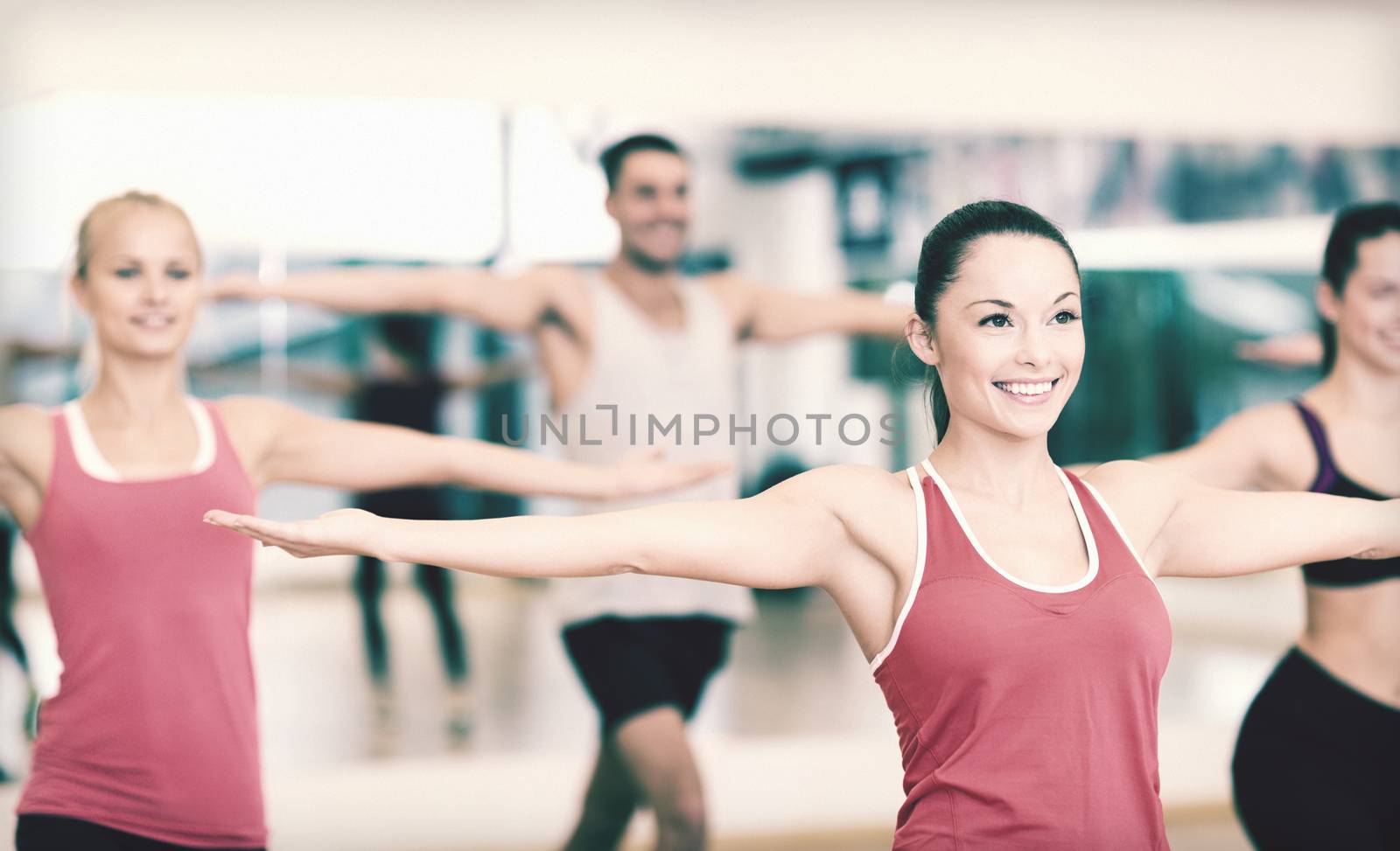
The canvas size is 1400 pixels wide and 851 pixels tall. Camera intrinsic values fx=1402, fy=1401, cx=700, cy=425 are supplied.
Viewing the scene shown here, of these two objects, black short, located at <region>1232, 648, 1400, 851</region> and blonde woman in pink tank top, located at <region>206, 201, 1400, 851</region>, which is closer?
blonde woman in pink tank top, located at <region>206, 201, 1400, 851</region>

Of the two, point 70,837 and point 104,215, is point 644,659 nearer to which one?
point 70,837

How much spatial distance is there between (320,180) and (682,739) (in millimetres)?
2088

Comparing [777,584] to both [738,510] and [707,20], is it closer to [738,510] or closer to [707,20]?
[738,510]

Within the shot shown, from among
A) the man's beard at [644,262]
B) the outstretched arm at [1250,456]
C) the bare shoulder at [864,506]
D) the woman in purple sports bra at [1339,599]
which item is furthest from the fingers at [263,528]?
the man's beard at [644,262]

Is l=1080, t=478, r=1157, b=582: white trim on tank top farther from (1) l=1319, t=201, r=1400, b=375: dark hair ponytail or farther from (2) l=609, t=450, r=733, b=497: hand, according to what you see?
(1) l=1319, t=201, r=1400, b=375: dark hair ponytail

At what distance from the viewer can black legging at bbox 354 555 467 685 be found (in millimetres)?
4340

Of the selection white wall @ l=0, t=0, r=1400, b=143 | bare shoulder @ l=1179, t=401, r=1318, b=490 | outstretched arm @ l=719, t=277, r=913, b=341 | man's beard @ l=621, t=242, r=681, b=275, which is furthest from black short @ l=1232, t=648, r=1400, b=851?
white wall @ l=0, t=0, r=1400, b=143

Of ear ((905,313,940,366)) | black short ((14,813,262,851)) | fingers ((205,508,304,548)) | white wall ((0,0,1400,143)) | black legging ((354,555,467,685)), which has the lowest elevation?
black legging ((354,555,467,685))

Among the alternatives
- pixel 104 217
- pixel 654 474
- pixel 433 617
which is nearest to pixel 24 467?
pixel 104 217

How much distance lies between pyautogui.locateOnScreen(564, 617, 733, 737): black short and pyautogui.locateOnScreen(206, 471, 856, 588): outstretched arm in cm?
132

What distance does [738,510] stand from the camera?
171 centimetres

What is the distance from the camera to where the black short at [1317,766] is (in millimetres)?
2438

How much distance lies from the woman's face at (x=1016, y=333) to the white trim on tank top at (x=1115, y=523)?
5.0 inches

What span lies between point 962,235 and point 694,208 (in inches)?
102
